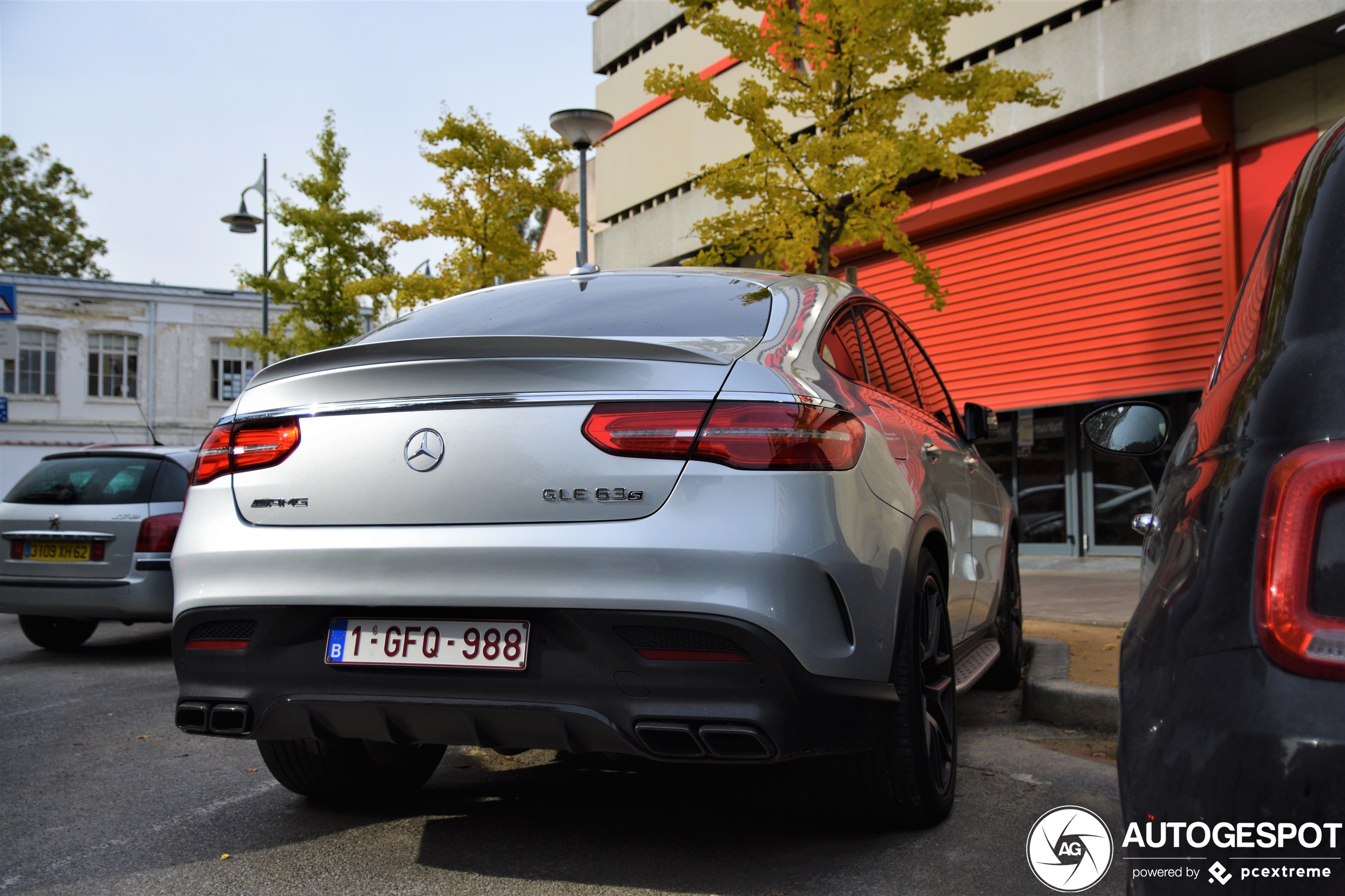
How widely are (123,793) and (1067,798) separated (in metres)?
3.09

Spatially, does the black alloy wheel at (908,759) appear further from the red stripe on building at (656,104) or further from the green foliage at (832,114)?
the red stripe on building at (656,104)

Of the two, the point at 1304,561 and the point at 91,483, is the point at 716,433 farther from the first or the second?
the point at 91,483

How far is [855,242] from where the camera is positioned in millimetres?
10211

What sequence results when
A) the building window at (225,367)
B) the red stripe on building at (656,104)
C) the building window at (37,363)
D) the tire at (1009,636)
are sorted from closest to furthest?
the tire at (1009,636) < the red stripe on building at (656,104) < the building window at (37,363) < the building window at (225,367)

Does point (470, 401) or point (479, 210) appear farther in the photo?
point (479, 210)

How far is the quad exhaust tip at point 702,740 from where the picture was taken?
255 cm

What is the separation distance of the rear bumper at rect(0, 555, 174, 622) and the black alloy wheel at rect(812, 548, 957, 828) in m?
5.48

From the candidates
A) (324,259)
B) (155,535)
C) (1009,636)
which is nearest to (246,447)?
(1009,636)

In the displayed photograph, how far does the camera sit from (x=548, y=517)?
2650mm

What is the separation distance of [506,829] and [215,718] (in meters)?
0.90

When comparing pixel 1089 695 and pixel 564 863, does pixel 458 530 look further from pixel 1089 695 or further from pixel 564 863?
pixel 1089 695

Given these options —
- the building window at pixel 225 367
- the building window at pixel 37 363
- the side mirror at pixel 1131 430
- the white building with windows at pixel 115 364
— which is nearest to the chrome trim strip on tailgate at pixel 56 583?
the side mirror at pixel 1131 430

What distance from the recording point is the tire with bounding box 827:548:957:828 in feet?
9.84

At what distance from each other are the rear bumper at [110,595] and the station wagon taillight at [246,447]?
15.1 ft
